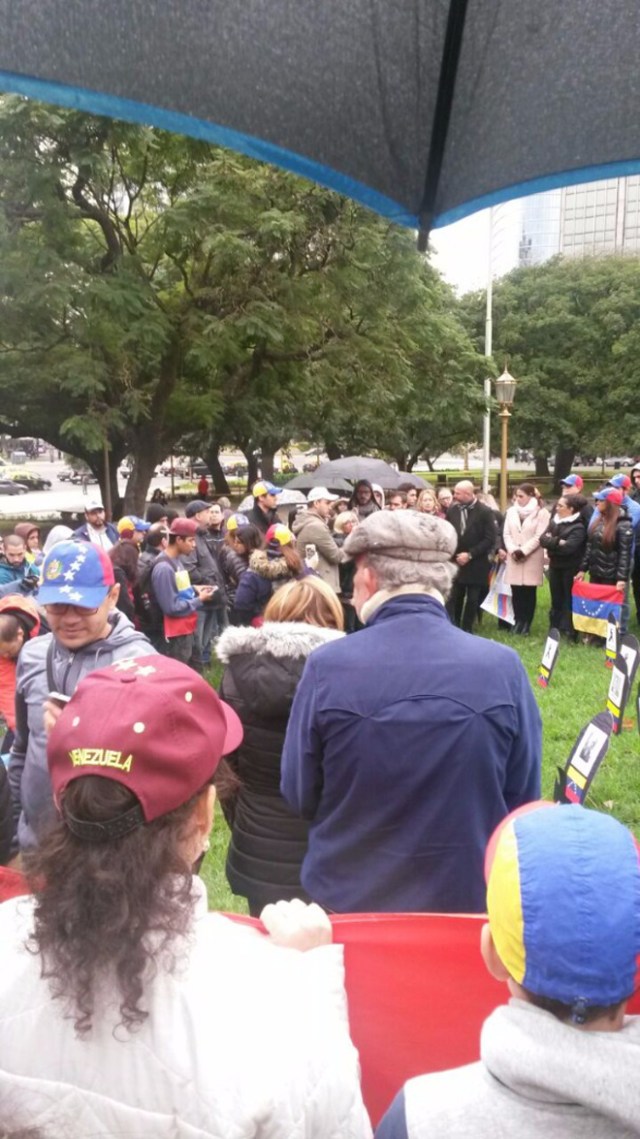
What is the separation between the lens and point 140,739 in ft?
4.98

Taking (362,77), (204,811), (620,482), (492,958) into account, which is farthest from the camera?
(620,482)

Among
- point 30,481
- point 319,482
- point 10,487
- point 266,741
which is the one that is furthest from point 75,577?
point 30,481

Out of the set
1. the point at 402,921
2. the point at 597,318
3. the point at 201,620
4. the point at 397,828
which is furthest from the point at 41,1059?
the point at 597,318

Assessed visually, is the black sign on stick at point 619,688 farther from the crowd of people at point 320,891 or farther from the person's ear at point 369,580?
the person's ear at point 369,580

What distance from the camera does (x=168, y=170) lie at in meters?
17.8

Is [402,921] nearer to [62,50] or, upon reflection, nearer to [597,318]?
[62,50]

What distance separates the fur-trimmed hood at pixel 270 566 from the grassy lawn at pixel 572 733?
211 centimetres

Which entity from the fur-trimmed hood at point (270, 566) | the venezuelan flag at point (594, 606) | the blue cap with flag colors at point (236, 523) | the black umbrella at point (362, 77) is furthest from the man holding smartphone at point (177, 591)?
the black umbrella at point (362, 77)

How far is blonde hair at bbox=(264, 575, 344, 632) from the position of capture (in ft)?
11.9

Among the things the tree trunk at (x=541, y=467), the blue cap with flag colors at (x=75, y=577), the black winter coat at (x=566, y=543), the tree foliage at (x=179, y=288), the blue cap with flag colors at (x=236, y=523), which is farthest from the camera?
the tree trunk at (x=541, y=467)

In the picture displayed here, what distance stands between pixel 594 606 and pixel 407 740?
850 cm

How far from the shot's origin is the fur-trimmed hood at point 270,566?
24.7 ft

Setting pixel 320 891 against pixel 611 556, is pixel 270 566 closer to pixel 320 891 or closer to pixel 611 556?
pixel 611 556

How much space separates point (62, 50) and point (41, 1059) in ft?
5.31
